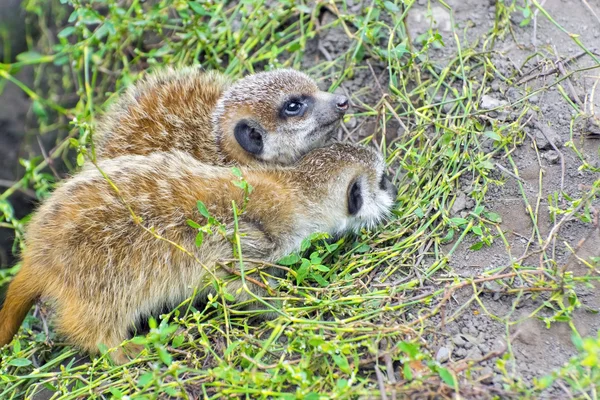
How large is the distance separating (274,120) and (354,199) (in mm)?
729

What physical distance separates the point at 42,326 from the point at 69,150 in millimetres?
1621

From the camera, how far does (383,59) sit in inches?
162

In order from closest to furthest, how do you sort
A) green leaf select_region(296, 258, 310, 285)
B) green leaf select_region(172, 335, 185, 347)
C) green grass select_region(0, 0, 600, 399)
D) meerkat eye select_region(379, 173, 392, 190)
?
green grass select_region(0, 0, 600, 399) < green leaf select_region(172, 335, 185, 347) < green leaf select_region(296, 258, 310, 285) < meerkat eye select_region(379, 173, 392, 190)

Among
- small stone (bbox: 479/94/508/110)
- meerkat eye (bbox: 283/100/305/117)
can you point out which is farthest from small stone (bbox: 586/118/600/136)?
meerkat eye (bbox: 283/100/305/117)

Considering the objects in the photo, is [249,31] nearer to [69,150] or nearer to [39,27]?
[69,150]

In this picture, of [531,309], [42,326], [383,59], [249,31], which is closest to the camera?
[531,309]

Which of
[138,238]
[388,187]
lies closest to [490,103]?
[388,187]

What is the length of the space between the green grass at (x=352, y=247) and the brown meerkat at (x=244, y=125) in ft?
1.00

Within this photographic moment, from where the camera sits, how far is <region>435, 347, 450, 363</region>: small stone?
2.70 meters

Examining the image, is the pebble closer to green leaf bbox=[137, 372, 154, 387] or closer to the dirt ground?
the dirt ground

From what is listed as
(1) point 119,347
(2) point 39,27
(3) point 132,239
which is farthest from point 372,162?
(2) point 39,27

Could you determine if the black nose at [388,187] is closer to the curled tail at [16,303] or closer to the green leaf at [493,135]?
the green leaf at [493,135]

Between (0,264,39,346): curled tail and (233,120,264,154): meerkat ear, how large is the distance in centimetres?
136

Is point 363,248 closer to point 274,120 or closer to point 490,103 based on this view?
point 274,120
